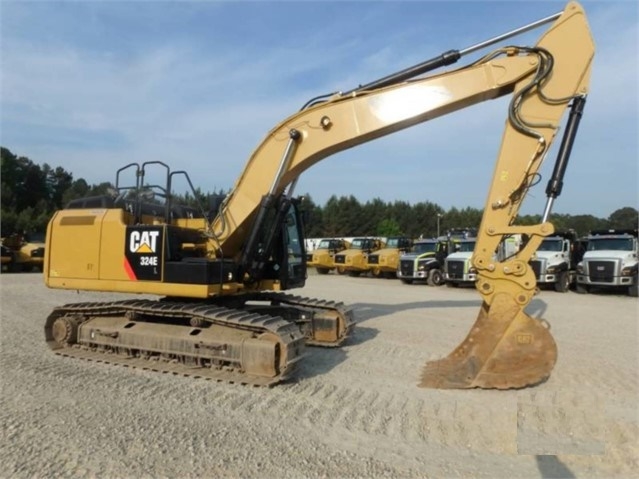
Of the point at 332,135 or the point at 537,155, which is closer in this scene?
the point at 537,155

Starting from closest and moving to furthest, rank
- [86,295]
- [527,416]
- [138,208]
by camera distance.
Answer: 1. [527,416]
2. [138,208]
3. [86,295]

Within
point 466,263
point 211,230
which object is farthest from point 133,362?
point 466,263

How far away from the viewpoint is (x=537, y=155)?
657 cm

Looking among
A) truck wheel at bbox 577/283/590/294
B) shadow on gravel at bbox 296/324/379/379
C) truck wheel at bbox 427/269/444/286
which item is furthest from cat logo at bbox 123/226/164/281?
truck wheel at bbox 577/283/590/294

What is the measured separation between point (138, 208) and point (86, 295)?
30.8 feet

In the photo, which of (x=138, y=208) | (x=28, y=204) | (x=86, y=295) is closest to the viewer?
(x=138, y=208)

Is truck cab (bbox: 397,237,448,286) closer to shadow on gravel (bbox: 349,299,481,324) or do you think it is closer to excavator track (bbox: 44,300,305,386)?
shadow on gravel (bbox: 349,299,481,324)

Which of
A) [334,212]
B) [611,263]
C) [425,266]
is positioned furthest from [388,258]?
[334,212]

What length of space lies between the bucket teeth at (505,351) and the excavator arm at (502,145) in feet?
0.04

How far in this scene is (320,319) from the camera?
8906 mm

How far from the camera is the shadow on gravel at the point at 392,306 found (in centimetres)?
1307

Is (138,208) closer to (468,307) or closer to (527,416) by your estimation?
(527,416)

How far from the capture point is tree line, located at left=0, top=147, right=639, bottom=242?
60562 millimetres

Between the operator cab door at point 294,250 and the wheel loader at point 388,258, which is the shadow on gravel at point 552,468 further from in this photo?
the wheel loader at point 388,258
